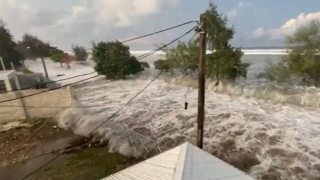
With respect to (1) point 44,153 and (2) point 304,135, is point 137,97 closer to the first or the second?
(1) point 44,153

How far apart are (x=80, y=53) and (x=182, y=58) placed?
24.2 feet

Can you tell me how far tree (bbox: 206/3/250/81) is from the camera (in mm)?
13164

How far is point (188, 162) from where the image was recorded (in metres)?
3.28

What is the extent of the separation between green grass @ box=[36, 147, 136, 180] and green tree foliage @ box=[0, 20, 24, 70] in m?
10.4

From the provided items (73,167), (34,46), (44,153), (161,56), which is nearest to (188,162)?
(73,167)

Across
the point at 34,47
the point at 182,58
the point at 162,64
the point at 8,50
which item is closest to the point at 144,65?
the point at 162,64

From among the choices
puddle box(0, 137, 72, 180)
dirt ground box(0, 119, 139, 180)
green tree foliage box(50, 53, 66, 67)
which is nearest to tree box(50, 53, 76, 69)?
green tree foliage box(50, 53, 66, 67)

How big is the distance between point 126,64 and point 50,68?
5.36 m

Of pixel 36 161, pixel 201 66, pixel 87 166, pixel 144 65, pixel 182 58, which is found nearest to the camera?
pixel 201 66

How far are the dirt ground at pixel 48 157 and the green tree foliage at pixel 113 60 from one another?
5.79m

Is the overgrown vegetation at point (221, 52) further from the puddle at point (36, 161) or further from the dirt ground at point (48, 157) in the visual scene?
the puddle at point (36, 161)

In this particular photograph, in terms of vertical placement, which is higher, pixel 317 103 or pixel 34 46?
pixel 34 46

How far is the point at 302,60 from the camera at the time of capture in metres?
11.9

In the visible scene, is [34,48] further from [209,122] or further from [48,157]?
[209,122]
